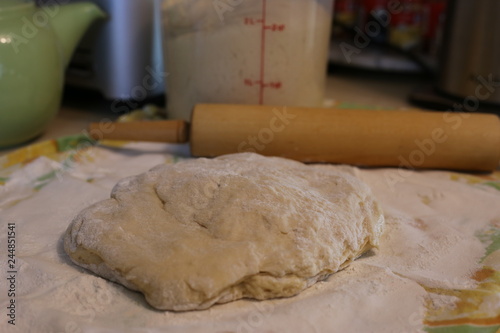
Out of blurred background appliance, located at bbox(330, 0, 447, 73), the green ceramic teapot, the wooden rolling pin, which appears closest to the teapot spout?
the green ceramic teapot

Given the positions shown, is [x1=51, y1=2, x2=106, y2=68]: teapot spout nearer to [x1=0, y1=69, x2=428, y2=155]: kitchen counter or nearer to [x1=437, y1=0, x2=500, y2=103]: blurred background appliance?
[x1=0, y1=69, x2=428, y2=155]: kitchen counter

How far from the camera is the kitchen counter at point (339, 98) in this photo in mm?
1348

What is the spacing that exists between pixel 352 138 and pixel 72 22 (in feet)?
2.41

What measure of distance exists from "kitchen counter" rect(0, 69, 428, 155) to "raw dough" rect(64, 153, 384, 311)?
0.59 meters

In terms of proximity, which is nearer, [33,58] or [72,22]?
[33,58]

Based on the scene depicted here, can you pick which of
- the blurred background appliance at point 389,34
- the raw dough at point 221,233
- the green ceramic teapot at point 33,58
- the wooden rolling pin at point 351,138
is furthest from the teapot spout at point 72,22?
the blurred background appliance at point 389,34

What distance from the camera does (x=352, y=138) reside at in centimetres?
105

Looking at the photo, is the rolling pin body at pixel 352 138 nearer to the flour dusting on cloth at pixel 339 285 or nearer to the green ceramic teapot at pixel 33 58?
the flour dusting on cloth at pixel 339 285

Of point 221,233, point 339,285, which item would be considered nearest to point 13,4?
point 221,233

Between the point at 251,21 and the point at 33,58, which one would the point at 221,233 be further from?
the point at 33,58

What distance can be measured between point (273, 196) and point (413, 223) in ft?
0.96

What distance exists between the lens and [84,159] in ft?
3.56

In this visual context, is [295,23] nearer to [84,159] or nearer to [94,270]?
[84,159]

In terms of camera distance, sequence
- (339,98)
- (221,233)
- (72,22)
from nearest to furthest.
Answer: (221,233) → (72,22) → (339,98)
